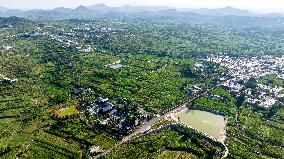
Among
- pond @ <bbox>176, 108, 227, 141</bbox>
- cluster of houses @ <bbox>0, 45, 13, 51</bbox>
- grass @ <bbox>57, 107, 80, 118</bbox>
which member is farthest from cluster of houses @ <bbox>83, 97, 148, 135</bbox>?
cluster of houses @ <bbox>0, 45, 13, 51</bbox>

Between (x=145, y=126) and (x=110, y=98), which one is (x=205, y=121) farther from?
(x=110, y=98)

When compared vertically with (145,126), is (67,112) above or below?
above

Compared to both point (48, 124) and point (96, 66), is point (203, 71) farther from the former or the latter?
point (48, 124)

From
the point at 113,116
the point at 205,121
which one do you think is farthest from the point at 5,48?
the point at 205,121

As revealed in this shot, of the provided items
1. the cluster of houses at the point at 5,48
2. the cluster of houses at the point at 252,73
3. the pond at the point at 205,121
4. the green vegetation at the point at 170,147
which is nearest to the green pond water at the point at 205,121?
the pond at the point at 205,121

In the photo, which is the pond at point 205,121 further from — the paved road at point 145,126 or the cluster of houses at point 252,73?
the cluster of houses at point 252,73

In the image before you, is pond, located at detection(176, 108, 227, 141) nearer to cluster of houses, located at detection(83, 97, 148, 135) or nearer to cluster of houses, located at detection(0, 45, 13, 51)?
cluster of houses, located at detection(83, 97, 148, 135)
